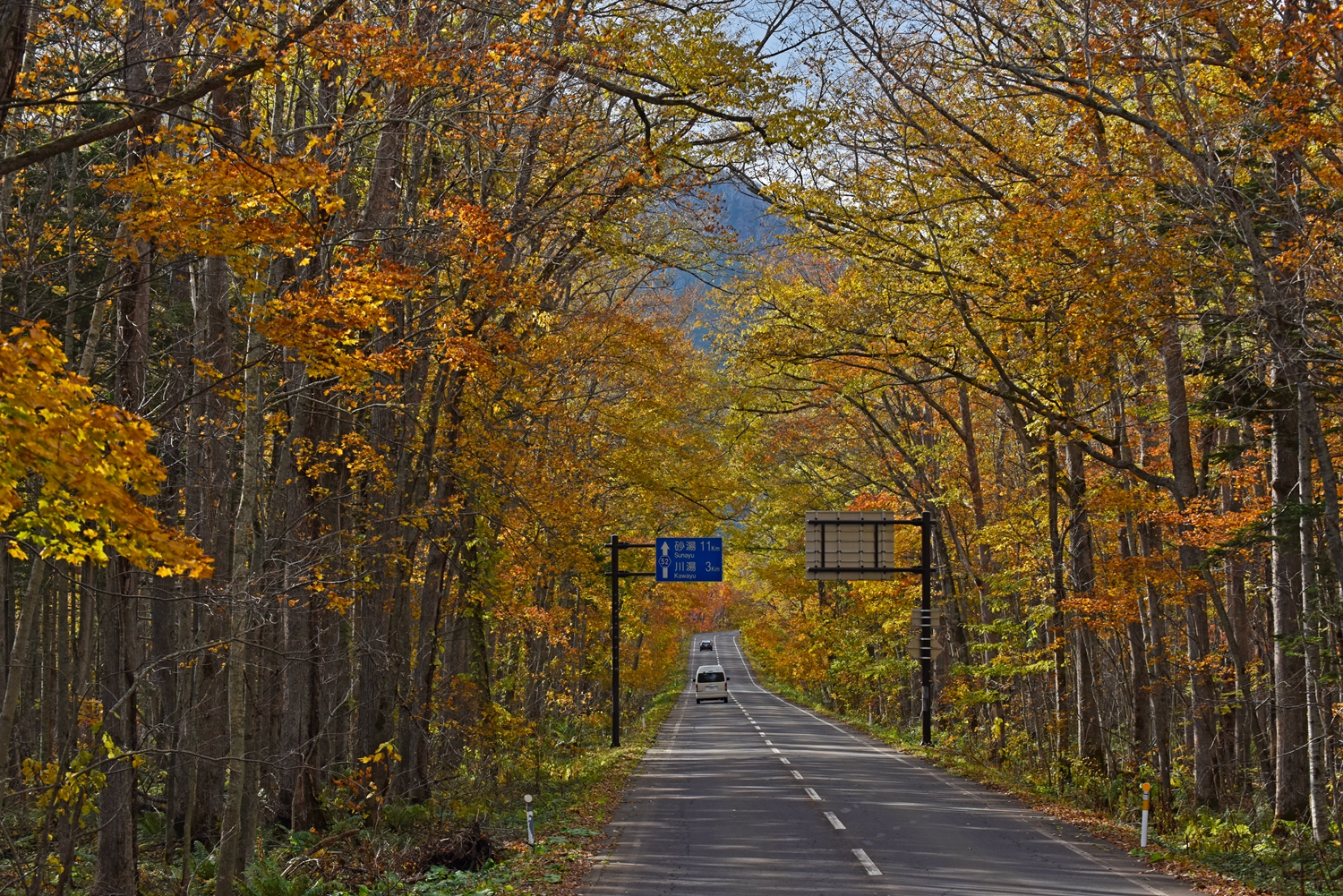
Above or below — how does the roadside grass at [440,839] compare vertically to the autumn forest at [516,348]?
below

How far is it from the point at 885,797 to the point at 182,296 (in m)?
15.5

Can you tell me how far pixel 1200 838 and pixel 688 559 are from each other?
713 inches

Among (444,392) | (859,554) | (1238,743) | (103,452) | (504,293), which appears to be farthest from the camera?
(859,554)

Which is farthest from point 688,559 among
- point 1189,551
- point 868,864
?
point 868,864

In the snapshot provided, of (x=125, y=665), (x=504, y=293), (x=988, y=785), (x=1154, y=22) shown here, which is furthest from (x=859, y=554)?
(x=125, y=665)

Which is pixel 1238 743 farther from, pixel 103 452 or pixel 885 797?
pixel 103 452

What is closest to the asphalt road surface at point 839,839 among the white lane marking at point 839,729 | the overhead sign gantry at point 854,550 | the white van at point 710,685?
the white lane marking at point 839,729

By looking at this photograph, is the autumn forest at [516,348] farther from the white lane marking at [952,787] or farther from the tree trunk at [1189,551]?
the white lane marking at [952,787]

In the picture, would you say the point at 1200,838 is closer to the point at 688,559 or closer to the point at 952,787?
the point at 952,787

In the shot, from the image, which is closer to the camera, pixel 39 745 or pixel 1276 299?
pixel 1276 299

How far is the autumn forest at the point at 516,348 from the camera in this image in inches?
356

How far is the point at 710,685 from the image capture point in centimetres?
5772

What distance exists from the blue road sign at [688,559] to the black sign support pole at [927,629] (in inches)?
224

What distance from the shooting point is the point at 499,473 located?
17.2 meters
